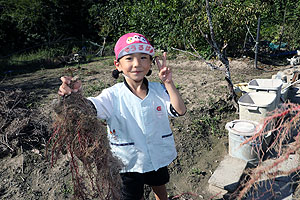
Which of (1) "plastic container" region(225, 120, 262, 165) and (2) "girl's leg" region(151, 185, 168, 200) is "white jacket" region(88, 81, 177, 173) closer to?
(2) "girl's leg" region(151, 185, 168, 200)

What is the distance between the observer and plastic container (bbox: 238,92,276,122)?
3232 mm

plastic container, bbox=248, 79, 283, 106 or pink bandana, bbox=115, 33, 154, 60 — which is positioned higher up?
pink bandana, bbox=115, 33, 154, 60

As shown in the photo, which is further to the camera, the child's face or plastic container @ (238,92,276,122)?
plastic container @ (238,92,276,122)

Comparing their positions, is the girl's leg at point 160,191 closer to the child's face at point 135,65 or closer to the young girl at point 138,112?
the young girl at point 138,112

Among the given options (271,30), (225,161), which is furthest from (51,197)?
(271,30)

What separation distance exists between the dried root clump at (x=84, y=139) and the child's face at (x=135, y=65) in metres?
0.37

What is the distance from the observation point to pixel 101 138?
1508mm

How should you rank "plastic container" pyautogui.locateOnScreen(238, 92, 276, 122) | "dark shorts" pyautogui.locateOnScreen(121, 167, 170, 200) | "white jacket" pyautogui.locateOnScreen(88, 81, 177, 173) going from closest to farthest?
"white jacket" pyautogui.locateOnScreen(88, 81, 177, 173), "dark shorts" pyautogui.locateOnScreen(121, 167, 170, 200), "plastic container" pyautogui.locateOnScreen(238, 92, 276, 122)

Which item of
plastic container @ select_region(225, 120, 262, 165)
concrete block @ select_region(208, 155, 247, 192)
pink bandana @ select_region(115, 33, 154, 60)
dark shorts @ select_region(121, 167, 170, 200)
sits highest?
pink bandana @ select_region(115, 33, 154, 60)

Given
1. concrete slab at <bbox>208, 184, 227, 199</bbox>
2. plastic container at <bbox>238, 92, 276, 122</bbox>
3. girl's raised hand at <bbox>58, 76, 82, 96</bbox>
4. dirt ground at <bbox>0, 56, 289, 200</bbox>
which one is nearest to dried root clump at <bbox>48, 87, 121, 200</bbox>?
girl's raised hand at <bbox>58, 76, 82, 96</bbox>

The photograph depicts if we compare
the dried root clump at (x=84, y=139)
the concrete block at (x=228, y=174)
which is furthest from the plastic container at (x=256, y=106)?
the dried root clump at (x=84, y=139)

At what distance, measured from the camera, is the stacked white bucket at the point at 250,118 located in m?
2.90

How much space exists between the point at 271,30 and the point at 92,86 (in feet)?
25.7

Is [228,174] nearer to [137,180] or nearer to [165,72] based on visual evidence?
[137,180]
